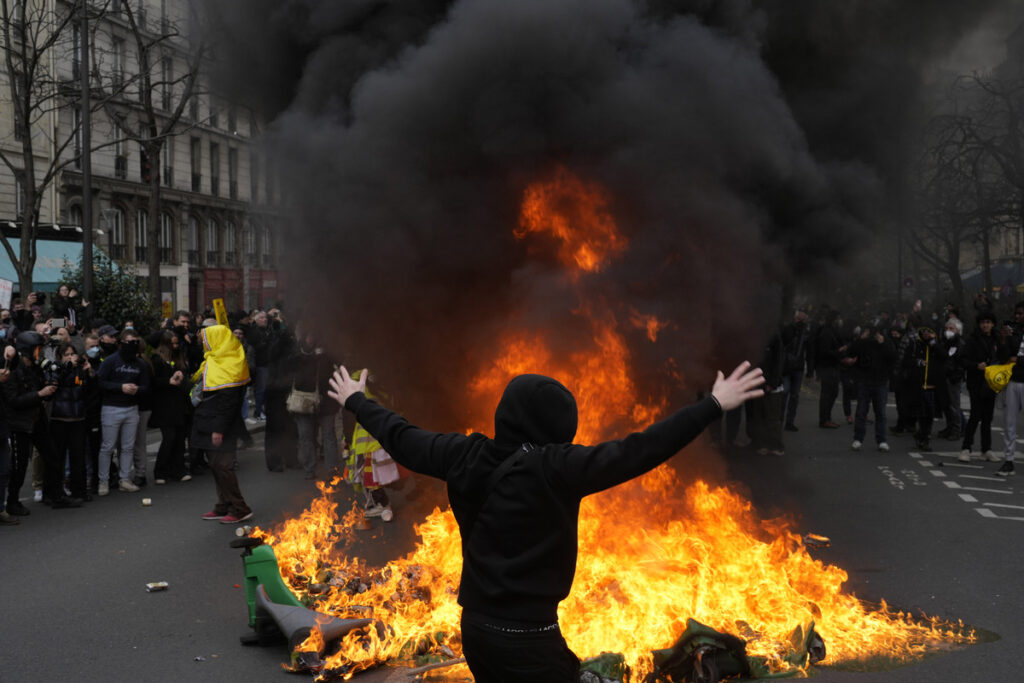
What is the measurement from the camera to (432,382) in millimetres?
6926

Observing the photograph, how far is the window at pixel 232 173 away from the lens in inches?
1451

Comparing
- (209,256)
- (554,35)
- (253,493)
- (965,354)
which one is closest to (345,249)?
(554,35)

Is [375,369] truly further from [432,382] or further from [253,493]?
[253,493]

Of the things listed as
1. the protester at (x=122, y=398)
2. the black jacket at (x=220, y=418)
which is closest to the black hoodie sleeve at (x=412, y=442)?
the black jacket at (x=220, y=418)

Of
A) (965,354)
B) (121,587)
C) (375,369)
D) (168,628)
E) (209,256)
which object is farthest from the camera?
(209,256)

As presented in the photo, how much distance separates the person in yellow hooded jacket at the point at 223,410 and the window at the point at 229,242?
30.6m

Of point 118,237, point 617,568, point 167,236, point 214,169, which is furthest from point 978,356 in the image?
point 214,169

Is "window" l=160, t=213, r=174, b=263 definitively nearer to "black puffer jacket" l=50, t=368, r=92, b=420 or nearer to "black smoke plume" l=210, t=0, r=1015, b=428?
"black puffer jacket" l=50, t=368, r=92, b=420

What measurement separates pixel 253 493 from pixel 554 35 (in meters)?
5.85

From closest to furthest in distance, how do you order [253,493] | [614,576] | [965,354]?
[614,576]
[253,493]
[965,354]

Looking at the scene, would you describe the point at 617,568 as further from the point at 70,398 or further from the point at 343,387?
the point at 70,398

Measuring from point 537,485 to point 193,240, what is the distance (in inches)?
1435

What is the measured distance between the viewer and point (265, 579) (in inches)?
200

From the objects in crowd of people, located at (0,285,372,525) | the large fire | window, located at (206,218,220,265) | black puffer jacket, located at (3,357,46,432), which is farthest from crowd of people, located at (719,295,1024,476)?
window, located at (206,218,220,265)
